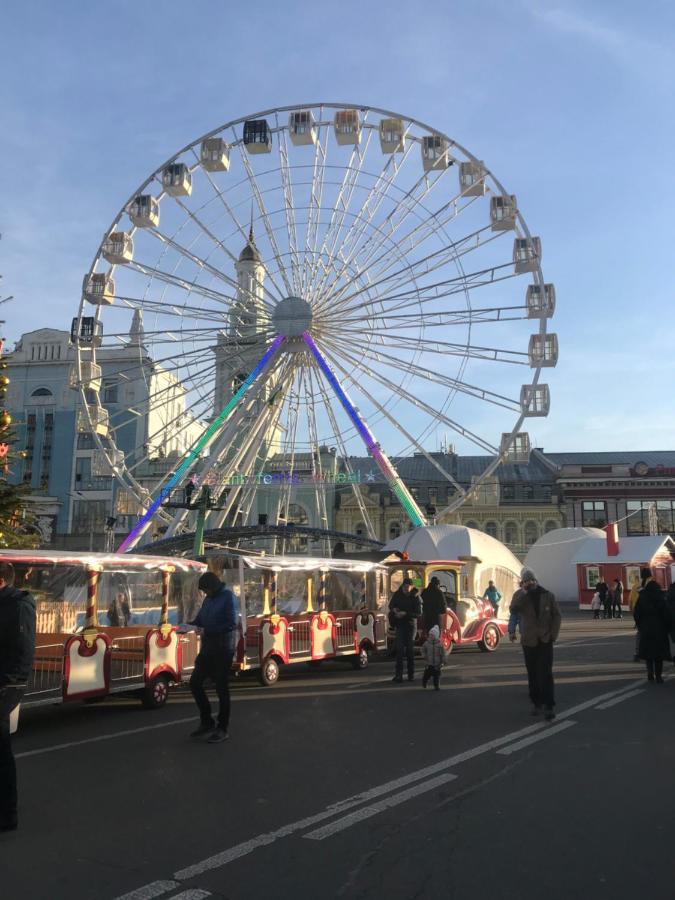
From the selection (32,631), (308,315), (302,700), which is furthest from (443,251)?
(32,631)

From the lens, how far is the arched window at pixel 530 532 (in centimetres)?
6531

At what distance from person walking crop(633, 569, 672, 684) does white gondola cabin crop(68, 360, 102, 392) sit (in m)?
22.7

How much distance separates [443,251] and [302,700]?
67.9 feet

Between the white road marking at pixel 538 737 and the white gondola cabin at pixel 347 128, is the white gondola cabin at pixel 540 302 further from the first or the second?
the white road marking at pixel 538 737

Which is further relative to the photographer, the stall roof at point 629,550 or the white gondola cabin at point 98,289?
the stall roof at point 629,550

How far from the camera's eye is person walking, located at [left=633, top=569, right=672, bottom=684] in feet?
41.9

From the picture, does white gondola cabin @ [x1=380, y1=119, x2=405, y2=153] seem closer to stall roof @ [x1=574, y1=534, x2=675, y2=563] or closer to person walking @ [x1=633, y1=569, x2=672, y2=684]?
person walking @ [x1=633, y1=569, x2=672, y2=684]

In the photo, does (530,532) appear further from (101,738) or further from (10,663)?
(10,663)

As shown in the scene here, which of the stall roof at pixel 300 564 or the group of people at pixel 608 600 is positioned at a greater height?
the stall roof at pixel 300 564

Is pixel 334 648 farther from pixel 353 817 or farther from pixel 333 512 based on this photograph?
pixel 333 512

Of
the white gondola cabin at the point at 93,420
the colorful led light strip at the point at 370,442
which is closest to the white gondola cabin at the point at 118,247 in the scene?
the white gondola cabin at the point at 93,420

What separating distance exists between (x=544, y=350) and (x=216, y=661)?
22522 millimetres

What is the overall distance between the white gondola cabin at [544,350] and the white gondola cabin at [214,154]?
13.1 m

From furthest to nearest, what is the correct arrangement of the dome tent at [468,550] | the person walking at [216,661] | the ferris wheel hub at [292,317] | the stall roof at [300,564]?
the dome tent at [468,550] → the ferris wheel hub at [292,317] → the stall roof at [300,564] → the person walking at [216,661]
